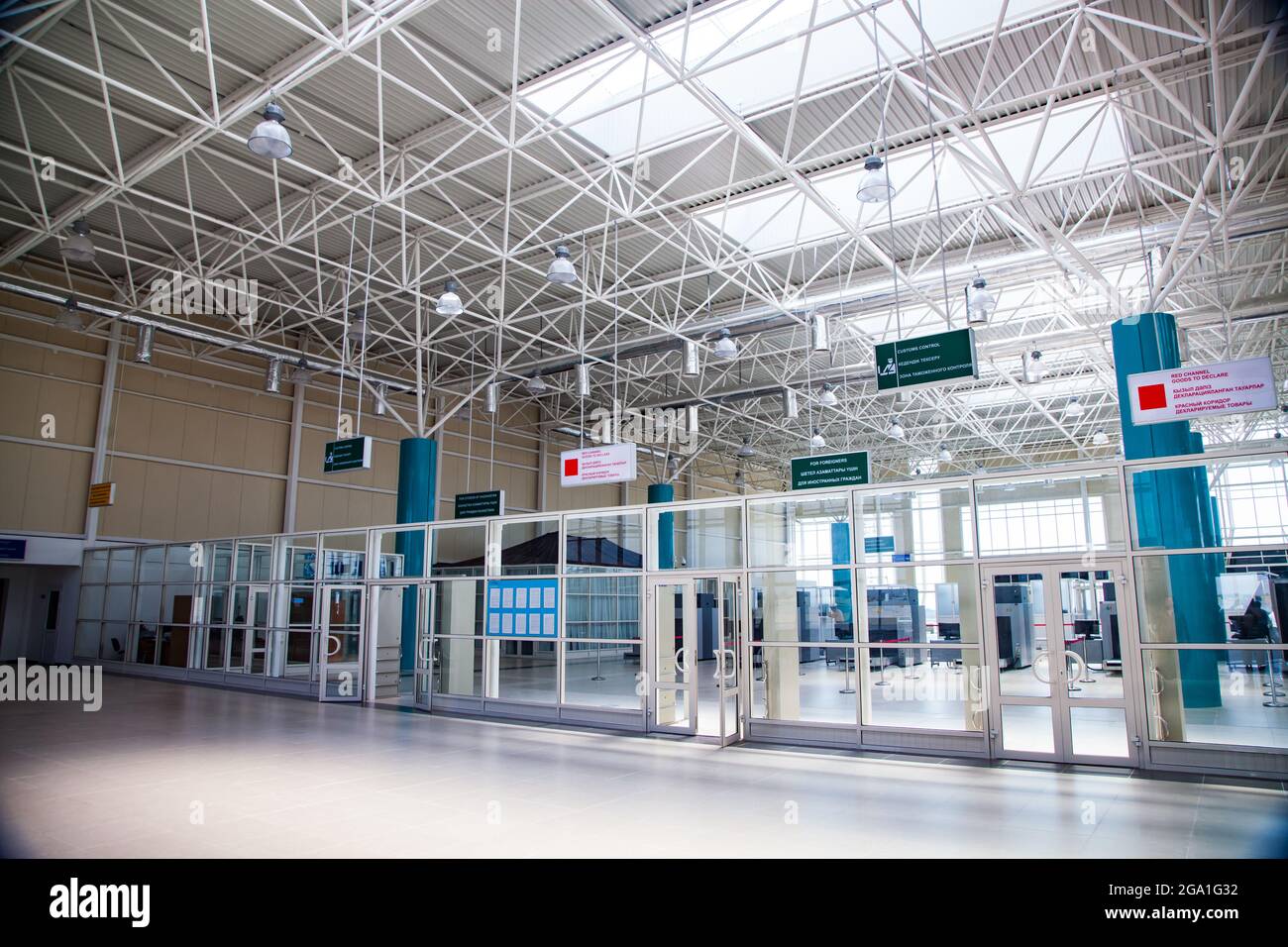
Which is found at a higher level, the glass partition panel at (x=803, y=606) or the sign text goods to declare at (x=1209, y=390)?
the sign text goods to declare at (x=1209, y=390)

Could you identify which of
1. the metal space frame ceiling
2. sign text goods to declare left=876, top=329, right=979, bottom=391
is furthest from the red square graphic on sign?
the metal space frame ceiling

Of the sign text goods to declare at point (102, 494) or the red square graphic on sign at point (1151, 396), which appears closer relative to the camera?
the red square graphic on sign at point (1151, 396)

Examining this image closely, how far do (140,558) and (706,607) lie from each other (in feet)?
60.4

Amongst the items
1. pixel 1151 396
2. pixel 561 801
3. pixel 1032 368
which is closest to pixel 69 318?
pixel 561 801

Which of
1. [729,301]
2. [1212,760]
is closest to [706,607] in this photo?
[729,301]

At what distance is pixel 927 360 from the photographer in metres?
12.5

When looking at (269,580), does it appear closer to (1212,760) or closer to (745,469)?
(1212,760)

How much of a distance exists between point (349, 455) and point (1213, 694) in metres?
15.2

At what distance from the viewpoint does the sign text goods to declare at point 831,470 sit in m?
17.3

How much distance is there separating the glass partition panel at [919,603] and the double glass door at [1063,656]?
0.32m

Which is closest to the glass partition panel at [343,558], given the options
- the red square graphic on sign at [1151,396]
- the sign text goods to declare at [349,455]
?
the sign text goods to declare at [349,455]

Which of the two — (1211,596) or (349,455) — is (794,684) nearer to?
(1211,596)

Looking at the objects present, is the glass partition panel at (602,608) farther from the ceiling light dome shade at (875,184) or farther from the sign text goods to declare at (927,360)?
the ceiling light dome shade at (875,184)

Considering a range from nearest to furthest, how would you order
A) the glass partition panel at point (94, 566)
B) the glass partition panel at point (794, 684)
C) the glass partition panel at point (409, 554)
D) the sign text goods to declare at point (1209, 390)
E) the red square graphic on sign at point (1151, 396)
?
the sign text goods to declare at point (1209, 390), the red square graphic on sign at point (1151, 396), the glass partition panel at point (794, 684), the glass partition panel at point (409, 554), the glass partition panel at point (94, 566)
